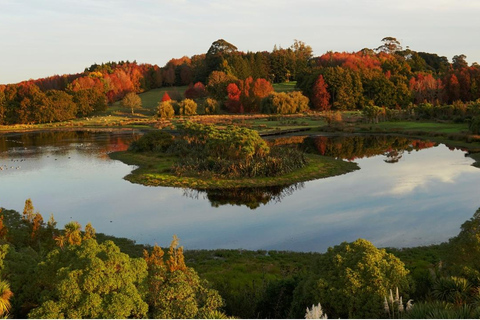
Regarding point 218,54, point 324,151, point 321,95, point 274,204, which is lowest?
point 274,204

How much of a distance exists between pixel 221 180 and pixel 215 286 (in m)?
21.2

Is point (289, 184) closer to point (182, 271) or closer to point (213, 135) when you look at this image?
point (213, 135)

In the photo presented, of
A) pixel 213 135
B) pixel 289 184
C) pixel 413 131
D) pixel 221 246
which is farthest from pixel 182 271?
pixel 413 131

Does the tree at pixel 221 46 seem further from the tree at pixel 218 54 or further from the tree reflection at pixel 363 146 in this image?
the tree reflection at pixel 363 146

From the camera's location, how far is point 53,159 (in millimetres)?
48812

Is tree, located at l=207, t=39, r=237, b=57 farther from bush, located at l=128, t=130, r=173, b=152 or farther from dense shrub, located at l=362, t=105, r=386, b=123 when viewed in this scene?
bush, located at l=128, t=130, r=173, b=152

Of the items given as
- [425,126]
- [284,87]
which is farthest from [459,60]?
[425,126]

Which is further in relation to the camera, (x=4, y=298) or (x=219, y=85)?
(x=219, y=85)

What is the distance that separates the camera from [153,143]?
5047 cm

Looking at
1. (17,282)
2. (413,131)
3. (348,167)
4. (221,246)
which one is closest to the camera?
(17,282)

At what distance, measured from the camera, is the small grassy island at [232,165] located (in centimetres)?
3541

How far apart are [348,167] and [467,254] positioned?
2844cm

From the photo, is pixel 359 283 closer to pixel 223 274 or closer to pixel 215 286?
pixel 215 286

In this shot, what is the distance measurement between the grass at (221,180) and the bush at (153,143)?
14.8ft
